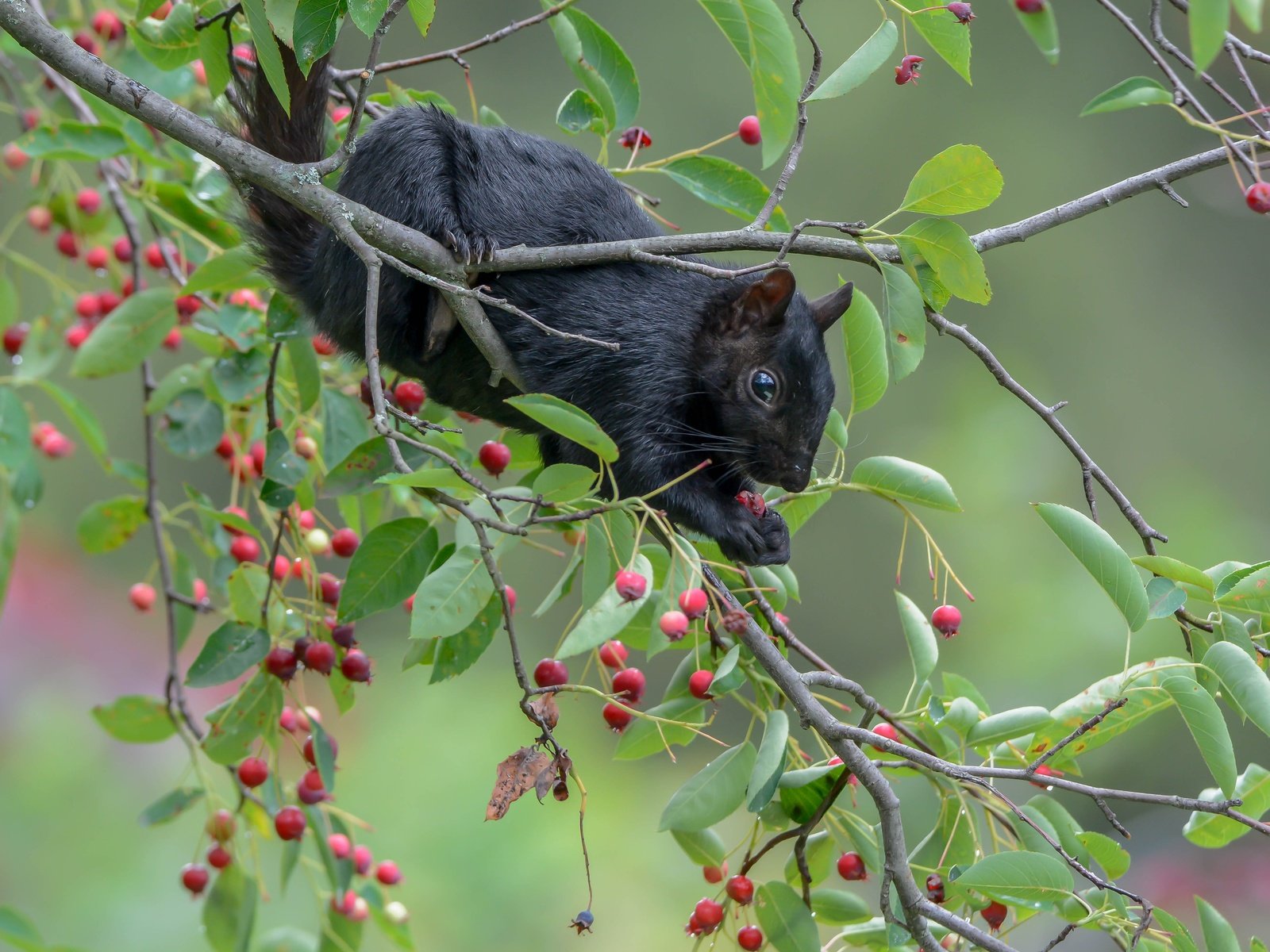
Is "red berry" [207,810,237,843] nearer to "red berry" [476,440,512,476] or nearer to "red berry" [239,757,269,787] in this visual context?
"red berry" [239,757,269,787]

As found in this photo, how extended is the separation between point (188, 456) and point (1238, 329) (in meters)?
6.79

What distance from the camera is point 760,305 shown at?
1794mm

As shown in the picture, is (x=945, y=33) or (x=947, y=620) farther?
(x=947, y=620)

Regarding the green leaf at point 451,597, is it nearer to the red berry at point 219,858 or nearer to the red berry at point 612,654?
the red berry at point 612,654

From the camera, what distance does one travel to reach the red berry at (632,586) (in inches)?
43.6

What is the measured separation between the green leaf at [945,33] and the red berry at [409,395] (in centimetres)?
96

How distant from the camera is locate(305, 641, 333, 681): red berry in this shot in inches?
63.5

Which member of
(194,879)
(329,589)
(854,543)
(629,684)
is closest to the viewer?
(629,684)

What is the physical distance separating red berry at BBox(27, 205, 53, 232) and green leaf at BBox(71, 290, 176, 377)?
2.05 feet

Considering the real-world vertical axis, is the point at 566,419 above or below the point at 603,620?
above

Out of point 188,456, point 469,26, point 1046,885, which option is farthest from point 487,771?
point 469,26

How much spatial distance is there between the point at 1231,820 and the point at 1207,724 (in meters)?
0.20

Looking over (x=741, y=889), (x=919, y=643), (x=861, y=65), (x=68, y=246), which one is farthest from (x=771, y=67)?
(x=68, y=246)

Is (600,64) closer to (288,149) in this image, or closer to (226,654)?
(288,149)
